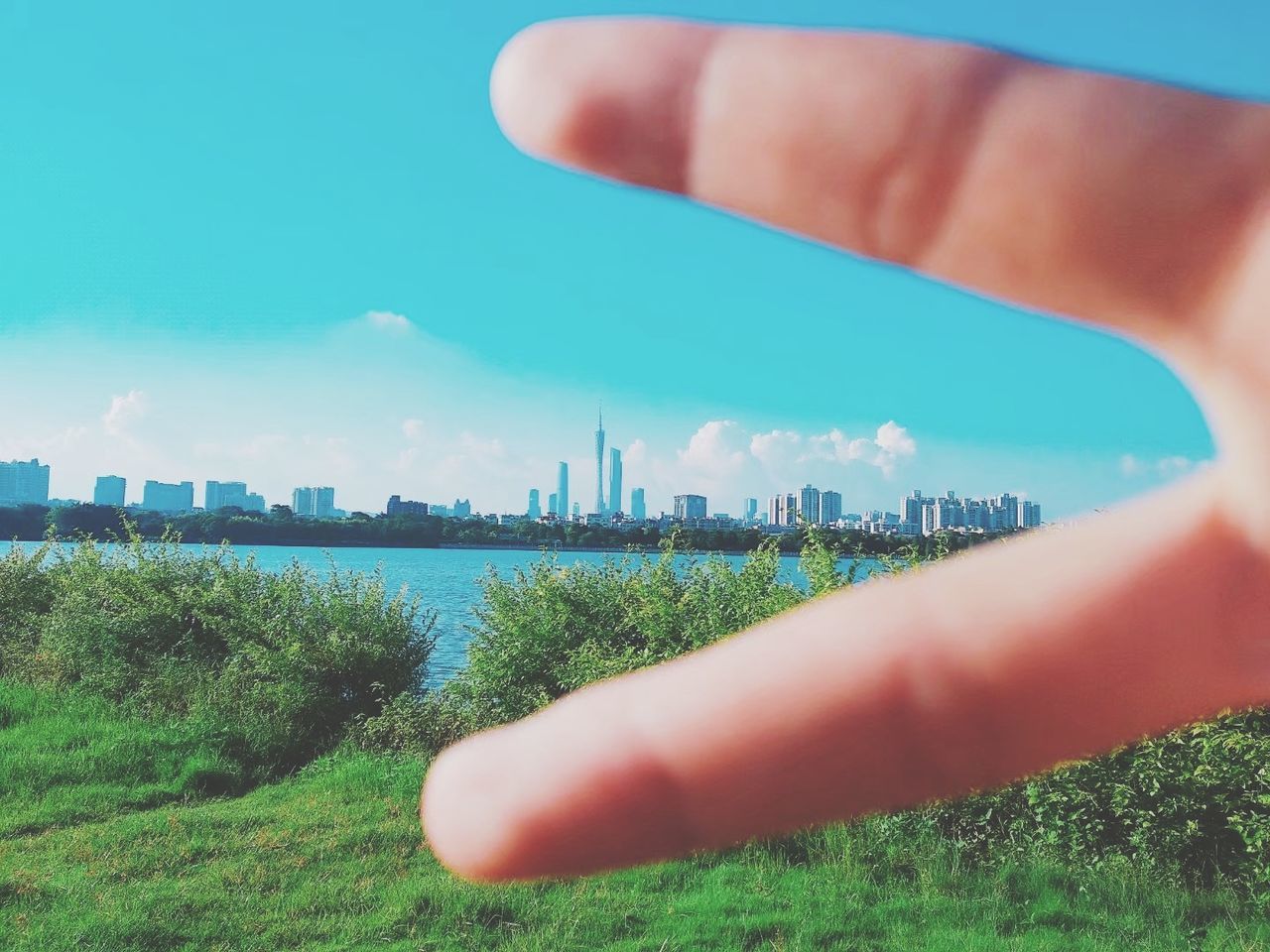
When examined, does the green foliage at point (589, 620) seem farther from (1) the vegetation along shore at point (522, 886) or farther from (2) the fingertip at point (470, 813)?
(2) the fingertip at point (470, 813)

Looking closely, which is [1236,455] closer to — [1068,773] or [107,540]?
[1068,773]

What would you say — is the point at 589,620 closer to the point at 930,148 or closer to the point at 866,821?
the point at 866,821

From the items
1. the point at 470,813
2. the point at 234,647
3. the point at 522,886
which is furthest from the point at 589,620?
Result: the point at 470,813

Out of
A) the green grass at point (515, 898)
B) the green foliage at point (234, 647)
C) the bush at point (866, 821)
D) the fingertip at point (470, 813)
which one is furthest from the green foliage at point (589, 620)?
the fingertip at point (470, 813)

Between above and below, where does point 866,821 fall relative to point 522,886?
above

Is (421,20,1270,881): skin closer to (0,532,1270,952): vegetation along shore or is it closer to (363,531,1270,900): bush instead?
(0,532,1270,952): vegetation along shore

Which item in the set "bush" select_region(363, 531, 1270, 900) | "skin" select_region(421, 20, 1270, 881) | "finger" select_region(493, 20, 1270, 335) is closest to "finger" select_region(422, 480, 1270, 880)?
"skin" select_region(421, 20, 1270, 881)

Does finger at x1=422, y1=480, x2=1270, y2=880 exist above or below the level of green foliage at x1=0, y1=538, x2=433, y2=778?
above
